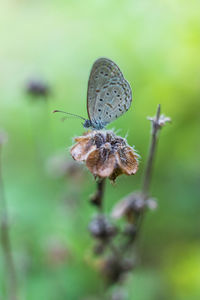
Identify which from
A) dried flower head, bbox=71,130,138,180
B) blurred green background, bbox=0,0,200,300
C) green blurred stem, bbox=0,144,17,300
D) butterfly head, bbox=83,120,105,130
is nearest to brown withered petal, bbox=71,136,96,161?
dried flower head, bbox=71,130,138,180

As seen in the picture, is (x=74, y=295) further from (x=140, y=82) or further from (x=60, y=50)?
(x=60, y=50)

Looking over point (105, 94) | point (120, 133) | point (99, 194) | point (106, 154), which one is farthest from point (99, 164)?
point (120, 133)

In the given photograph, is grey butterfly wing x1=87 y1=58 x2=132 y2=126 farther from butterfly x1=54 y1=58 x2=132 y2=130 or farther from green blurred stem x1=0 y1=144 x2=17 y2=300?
green blurred stem x1=0 y1=144 x2=17 y2=300

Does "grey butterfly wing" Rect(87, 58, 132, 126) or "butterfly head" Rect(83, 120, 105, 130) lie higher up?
"grey butterfly wing" Rect(87, 58, 132, 126)

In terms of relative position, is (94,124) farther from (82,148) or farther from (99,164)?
(99,164)

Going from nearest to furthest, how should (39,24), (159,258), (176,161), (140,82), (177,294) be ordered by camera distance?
(177,294)
(159,258)
(176,161)
(140,82)
(39,24)

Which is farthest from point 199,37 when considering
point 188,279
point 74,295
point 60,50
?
point 74,295
